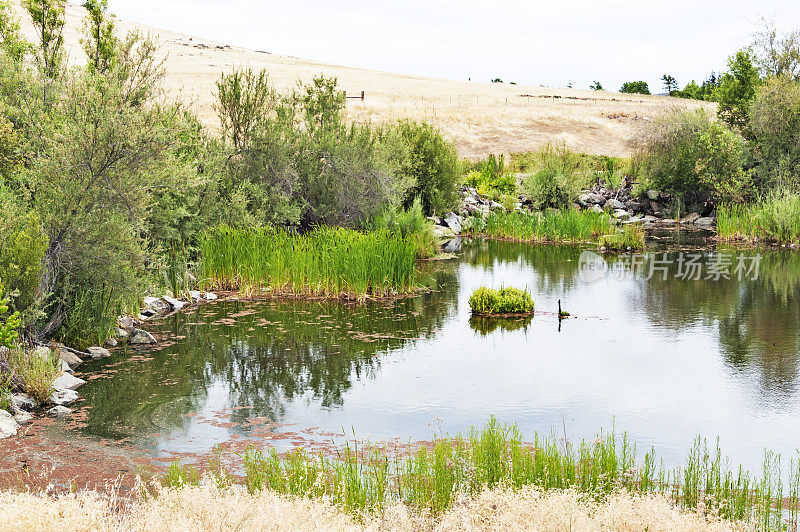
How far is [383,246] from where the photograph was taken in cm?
1438

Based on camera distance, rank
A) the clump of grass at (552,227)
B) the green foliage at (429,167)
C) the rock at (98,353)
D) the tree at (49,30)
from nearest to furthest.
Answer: the rock at (98,353) → the tree at (49,30) → the clump of grass at (552,227) → the green foliage at (429,167)

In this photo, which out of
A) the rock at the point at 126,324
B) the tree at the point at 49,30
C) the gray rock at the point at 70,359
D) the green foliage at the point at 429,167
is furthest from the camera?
the green foliage at the point at 429,167

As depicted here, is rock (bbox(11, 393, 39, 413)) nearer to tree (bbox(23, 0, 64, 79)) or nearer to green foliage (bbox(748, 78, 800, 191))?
tree (bbox(23, 0, 64, 79))

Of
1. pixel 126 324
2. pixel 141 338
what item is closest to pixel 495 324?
pixel 141 338

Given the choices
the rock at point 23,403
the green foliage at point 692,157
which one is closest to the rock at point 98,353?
the rock at point 23,403

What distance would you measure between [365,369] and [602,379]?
3.03 meters

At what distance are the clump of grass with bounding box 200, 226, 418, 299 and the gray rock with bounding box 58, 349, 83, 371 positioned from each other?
474cm

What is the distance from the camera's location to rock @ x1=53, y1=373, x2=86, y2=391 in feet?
28.0

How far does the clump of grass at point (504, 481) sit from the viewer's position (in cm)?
539

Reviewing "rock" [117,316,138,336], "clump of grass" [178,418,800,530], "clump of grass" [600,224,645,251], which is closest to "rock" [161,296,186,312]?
"rock" [117,316,138,336]

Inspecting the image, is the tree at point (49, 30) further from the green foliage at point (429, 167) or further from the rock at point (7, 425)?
the green foliage at point (429, 167)

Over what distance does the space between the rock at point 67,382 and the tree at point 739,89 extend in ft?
92.4

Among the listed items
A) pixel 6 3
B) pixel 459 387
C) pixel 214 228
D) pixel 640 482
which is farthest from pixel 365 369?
pixel 6 3

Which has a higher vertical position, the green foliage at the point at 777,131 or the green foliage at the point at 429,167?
the green foliage at the point at 777,131
